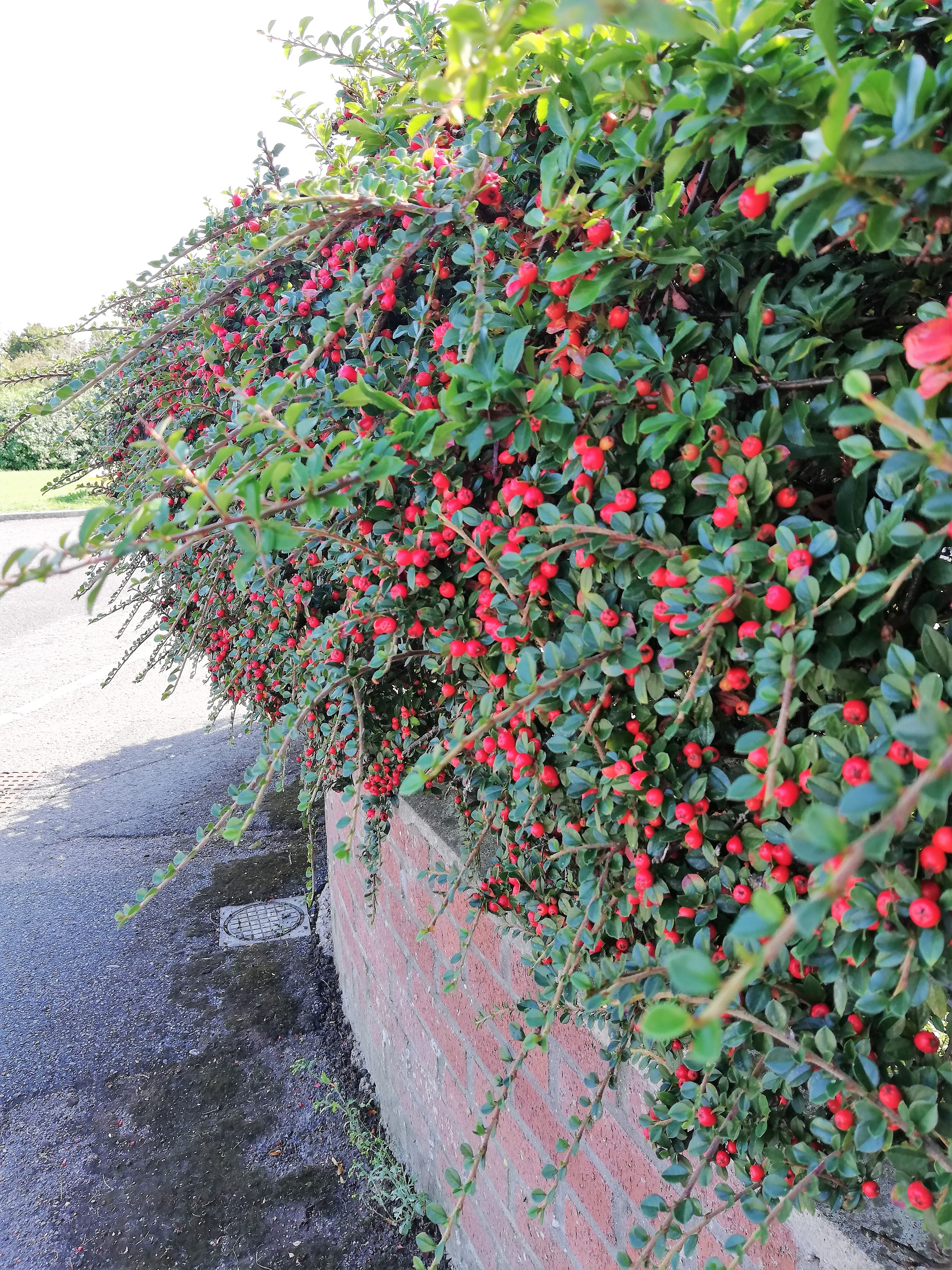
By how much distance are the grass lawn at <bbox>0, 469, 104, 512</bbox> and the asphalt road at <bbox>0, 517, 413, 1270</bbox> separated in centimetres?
899

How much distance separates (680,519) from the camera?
2.94ft

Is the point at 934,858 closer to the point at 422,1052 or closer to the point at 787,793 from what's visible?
the point at 787,793

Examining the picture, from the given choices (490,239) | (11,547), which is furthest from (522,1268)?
(11,547)

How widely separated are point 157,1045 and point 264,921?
846 mm

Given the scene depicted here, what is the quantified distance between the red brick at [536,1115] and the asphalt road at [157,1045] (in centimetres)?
115

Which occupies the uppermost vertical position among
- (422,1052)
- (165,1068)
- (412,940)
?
(412,940)

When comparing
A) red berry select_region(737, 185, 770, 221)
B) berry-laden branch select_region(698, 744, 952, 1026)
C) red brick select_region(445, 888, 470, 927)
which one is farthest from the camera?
red brick select_region(445, 888, 470, 927)

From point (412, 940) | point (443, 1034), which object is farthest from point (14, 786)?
point (443, 1034)

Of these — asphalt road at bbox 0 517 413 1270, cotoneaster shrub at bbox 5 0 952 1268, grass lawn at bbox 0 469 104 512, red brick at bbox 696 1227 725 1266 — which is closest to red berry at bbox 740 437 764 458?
cotoneaster shrub at bbox 5 0 952 1268

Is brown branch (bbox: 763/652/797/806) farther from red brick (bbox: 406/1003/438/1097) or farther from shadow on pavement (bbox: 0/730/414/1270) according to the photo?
shadow on pavement (bbox: 0/730/414/1270)

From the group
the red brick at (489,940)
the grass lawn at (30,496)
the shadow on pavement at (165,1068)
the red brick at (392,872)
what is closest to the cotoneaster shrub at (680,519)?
the red brick at (489,940)

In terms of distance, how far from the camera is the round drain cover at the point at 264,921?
3.97 metres

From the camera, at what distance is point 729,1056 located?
37.3 inches

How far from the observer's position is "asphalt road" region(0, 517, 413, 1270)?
2.56 meters
